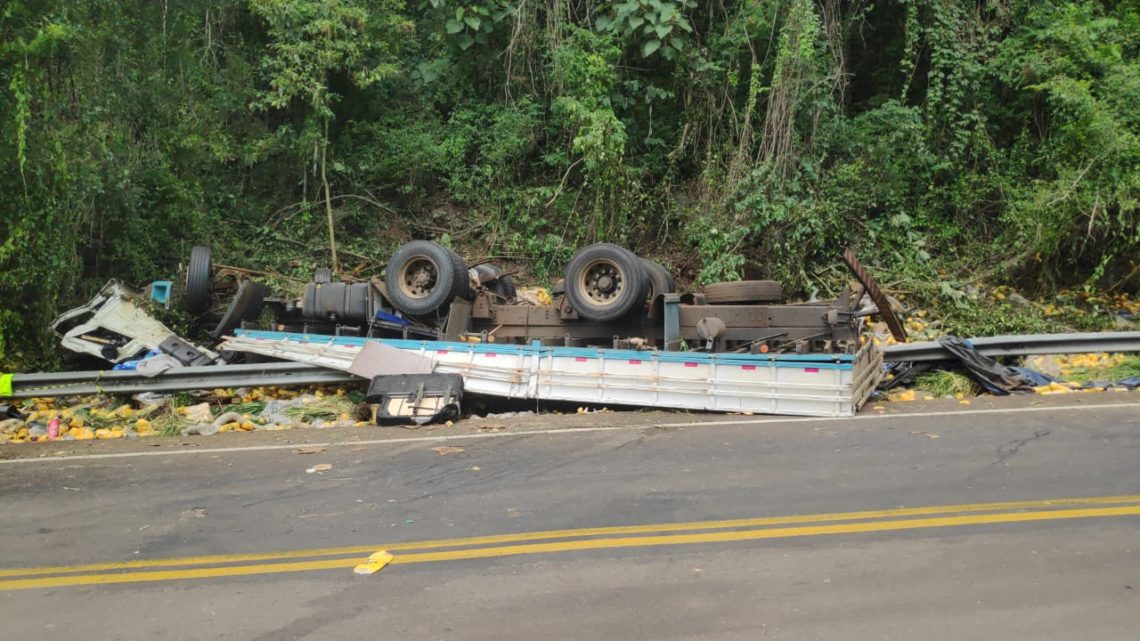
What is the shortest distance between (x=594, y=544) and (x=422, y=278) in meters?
6.78

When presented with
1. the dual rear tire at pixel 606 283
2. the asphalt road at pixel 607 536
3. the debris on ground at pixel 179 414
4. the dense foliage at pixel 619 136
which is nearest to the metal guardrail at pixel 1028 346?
the asphalt road at pixel 607 536

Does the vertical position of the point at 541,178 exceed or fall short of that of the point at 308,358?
it exceeds it

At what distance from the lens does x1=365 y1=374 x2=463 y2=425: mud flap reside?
1080 cm

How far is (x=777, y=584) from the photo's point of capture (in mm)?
5547

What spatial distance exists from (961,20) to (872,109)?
2.19 meters

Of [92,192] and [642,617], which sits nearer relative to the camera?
[642,617]

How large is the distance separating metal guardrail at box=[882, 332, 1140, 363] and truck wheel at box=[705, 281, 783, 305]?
5.99 feet

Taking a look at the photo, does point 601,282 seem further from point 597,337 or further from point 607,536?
point 607,536

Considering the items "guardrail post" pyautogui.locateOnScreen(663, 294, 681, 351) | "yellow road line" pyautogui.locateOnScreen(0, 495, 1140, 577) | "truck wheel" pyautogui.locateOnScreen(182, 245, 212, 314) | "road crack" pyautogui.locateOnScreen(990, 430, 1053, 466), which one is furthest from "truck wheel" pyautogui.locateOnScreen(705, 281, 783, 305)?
"truck wheel" pyautogui.locateOnScreen(182, 245, 212, 314)

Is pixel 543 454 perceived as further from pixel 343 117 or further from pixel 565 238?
pixel 343 117

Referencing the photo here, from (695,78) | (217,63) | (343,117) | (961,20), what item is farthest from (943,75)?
(217,63)

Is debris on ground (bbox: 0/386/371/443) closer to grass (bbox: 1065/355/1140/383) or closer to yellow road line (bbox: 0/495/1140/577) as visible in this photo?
yellow road line (bbox: 0/495/1140/577)

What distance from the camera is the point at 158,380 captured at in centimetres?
1215

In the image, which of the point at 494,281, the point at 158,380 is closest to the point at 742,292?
the point at 494,281
